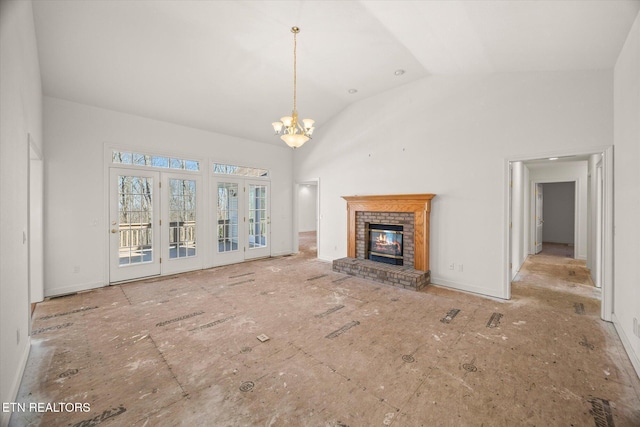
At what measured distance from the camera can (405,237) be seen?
4.93 metres

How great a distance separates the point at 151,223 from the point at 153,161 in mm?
1178

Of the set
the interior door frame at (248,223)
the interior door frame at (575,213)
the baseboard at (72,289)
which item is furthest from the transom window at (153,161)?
the interior door frame at (575,213)

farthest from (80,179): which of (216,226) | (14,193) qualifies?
(14,193)

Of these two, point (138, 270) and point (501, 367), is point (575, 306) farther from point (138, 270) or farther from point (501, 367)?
point (138, 270)

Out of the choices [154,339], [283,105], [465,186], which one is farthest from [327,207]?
[154,339]

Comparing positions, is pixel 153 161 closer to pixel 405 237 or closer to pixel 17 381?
pixel 17 381

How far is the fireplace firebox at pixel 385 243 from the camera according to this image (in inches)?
202

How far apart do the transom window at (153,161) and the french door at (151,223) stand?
0.15 m

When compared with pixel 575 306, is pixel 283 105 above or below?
above

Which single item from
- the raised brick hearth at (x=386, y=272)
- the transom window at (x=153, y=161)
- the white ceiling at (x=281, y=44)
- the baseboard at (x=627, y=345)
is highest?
the white ceiling at (x=281, y=44)

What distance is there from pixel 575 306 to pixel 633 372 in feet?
5.36

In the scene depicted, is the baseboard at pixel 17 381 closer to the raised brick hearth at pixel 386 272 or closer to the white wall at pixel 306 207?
the raised brick hearth at pixel 386 272

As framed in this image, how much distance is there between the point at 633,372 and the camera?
2.21 meters

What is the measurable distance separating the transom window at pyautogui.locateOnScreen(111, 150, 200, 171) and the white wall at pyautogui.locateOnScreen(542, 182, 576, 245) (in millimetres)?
11482
